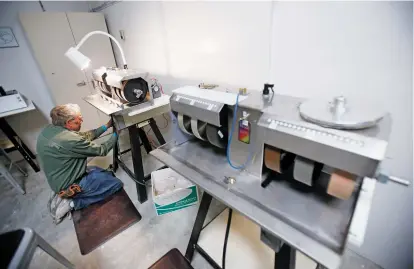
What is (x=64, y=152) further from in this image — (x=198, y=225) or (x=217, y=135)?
(x=217, y=135)

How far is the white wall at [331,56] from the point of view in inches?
33.8

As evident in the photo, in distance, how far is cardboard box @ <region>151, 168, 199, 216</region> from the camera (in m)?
1.67

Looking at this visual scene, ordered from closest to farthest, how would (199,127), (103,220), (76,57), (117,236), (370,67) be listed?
(370,67), (199,127), (76,57), (117,236), (103,220)

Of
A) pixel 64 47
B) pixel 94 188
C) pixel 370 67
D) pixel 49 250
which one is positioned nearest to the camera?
pixel 370 67

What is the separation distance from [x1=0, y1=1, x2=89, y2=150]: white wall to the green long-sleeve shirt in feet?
5.59

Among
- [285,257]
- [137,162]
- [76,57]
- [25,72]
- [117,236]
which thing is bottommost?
[117,236]

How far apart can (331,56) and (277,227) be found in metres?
0.90

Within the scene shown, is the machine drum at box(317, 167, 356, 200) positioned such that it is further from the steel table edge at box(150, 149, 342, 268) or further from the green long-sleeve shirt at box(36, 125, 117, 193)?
the green long-sleeve shirt at box(36, 125, 117, 193)

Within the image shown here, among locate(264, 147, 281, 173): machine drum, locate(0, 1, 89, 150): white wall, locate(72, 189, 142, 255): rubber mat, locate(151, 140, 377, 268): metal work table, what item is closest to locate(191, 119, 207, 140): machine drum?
locate(151, 140, 377, 268): metal work table

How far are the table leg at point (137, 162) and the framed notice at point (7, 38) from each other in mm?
2356

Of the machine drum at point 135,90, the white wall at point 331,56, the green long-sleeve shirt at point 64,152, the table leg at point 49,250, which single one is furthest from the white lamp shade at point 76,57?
the table leg at point 49,250

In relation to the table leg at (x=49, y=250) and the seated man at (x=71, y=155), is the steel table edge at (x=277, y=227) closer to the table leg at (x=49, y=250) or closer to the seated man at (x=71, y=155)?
the table leg at (x=49, y=250)

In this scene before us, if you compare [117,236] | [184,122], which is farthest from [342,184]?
[117,236]

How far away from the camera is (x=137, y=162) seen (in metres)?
1.86
